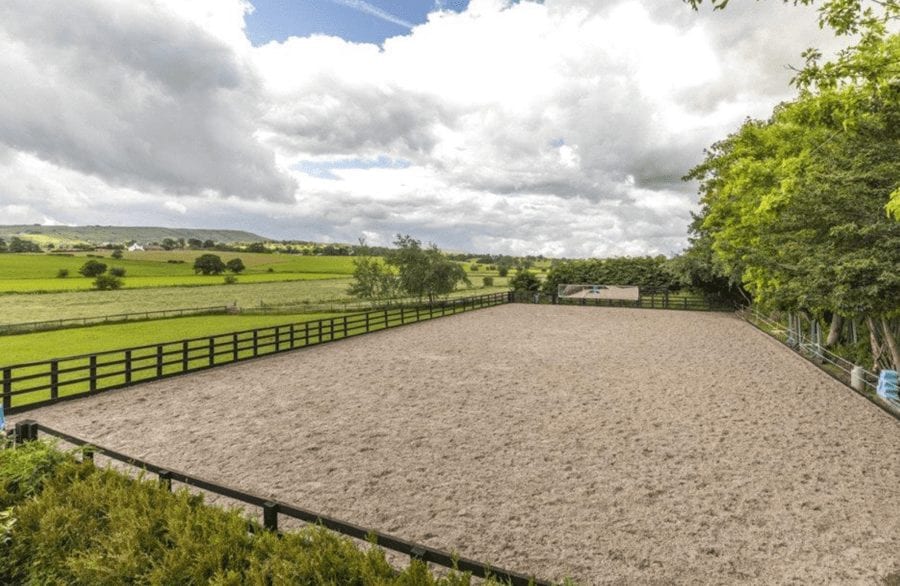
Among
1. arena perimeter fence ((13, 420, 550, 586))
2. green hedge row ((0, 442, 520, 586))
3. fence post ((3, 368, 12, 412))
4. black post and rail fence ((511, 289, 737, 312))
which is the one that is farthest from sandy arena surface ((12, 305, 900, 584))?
black post and rail fence ((511, 289, 737, 312))

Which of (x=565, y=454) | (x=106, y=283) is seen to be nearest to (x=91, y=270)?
(x=106, y=283)

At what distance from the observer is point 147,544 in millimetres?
4023

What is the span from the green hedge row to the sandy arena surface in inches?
86.4

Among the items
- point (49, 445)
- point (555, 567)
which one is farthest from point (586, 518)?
point (49, 445)

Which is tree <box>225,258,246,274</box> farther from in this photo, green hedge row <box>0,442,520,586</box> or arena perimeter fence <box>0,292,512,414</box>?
green hedge row <box>0,442,520,586</box>

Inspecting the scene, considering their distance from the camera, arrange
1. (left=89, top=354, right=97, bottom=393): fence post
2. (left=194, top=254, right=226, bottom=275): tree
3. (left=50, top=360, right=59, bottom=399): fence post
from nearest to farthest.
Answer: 1. (left=50, top=360, right=59, bottom=399): fence post
2. (left=89, top=354, right=97, bottom=393): fence post
3. (left=194, top=254, right=226, bottom=275): tree

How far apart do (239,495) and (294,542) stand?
3.38ft

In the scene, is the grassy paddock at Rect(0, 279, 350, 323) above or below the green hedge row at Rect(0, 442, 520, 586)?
below

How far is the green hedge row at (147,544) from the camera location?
353 cm

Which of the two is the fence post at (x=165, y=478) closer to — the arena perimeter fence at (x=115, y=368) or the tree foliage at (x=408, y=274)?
the arena perimeter fence at (x=115, y=368)

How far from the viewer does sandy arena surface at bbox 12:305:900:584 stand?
18.0 ft

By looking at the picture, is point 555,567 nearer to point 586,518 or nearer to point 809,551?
point 586,518

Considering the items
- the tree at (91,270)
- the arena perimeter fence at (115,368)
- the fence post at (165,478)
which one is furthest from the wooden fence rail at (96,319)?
the tree at (91,270)

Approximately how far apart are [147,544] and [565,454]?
6446 millimetres
